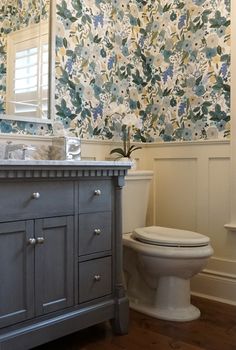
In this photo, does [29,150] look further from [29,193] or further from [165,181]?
[165,181]

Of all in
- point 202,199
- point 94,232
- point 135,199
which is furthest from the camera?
point 202,199

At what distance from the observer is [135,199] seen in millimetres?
2561

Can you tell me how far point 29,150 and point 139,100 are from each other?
1.15 m

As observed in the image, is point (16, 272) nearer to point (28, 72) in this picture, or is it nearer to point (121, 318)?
point (121, 318)

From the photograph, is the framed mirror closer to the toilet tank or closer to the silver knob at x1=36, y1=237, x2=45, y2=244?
the toilet tank

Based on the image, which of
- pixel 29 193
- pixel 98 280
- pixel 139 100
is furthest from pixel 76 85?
pixel 98 280

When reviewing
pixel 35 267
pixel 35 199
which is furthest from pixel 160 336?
pixel 35 199

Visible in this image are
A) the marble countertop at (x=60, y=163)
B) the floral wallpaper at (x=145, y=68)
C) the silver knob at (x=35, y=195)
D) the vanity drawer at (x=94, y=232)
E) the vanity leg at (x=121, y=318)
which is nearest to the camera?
the marble countertop at (x=60, y=163)

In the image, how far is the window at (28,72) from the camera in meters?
2.18

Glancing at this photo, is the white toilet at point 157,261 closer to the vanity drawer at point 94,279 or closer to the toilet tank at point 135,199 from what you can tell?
the toilet tank at point 135,199

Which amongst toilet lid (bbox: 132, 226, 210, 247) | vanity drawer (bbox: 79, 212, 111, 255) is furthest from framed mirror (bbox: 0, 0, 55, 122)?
toilet lid (bbox: 132, 226, 210, 247)

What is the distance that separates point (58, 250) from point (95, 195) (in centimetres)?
32

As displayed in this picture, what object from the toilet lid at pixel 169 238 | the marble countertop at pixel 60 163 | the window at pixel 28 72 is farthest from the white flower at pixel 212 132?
the window at pixel 28 72

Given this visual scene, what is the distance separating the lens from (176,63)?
279cm
